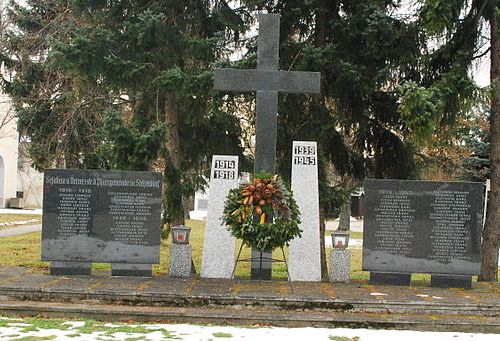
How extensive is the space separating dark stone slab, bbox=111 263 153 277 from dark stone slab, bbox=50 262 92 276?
405 mm

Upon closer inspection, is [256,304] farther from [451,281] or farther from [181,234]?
[451,281]

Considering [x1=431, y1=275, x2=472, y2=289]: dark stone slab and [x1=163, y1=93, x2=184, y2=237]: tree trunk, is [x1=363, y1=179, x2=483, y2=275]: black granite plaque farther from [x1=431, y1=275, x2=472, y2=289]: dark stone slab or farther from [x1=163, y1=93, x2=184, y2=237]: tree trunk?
[x1=163, y1=93, x2=184, y2=237]: tree trunk

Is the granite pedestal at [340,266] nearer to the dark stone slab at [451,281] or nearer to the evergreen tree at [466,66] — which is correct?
the dark stone slab at [451,281]

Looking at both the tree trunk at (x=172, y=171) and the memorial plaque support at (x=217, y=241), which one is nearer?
the memorial plaque support at (x=217, y=241)

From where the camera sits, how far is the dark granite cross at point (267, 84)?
408 inches

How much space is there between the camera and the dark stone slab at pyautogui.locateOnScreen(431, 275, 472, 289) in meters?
10.3

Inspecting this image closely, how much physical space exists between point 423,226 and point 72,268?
5467 mm

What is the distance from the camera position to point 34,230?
25.5 m

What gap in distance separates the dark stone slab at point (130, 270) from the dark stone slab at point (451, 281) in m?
4.44

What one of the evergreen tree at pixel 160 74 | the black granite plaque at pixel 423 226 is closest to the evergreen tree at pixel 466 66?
the black granite plaque at pixel 423 226

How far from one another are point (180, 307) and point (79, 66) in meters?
4.99

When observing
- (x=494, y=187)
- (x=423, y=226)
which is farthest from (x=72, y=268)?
(x=494, y=187)

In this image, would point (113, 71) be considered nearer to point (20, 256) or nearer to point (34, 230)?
point (20, 256)

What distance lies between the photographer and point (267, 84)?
1043 cm
